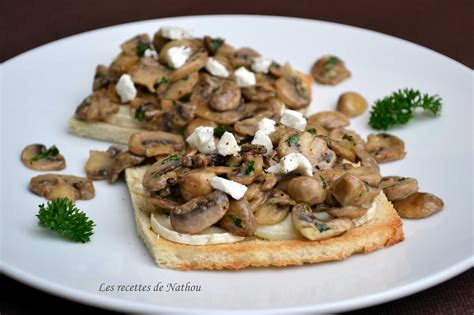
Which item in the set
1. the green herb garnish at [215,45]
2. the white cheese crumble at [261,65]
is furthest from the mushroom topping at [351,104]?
the green herb garnish at [215,45]

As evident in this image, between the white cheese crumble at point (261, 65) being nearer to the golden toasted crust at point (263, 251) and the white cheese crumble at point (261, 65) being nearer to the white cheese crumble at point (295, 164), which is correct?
the white cheese crumble at point (295, 164)

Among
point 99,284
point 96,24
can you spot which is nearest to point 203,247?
point 99,284

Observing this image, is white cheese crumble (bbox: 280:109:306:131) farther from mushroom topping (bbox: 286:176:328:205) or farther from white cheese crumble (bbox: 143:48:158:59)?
white cheese crumble (bbox: 143:48:158:59)

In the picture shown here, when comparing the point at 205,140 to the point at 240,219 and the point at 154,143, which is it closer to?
the point at 240,219

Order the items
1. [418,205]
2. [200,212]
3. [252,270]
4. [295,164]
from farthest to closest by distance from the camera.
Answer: [418,205], [295,164], [252,270], [200,212]

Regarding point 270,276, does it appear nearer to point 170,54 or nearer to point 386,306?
point 386,306

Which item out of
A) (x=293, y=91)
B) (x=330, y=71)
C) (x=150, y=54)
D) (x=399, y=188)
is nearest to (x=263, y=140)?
(x=399, y=188)
